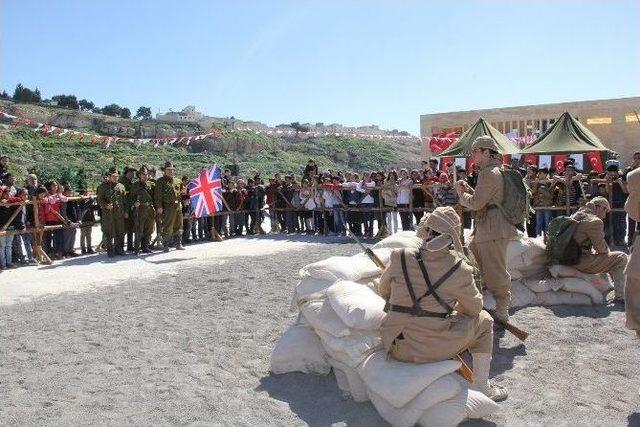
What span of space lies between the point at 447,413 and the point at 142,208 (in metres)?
9.49

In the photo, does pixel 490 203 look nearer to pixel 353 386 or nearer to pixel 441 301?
pixel 441 301

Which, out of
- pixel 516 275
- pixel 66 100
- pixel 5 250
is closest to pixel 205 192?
pixel 5 250

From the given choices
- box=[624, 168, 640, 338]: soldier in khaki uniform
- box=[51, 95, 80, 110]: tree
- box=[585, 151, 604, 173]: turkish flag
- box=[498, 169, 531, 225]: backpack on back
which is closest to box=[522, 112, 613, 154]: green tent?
Result: box=[585, 151, 604, 173]: turkish flag

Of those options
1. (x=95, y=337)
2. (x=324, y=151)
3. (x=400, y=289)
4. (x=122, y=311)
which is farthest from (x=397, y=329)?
(x=324, y=151)

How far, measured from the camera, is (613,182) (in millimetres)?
11055

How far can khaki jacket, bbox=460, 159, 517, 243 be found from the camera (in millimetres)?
5426

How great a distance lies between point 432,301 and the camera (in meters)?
3.93

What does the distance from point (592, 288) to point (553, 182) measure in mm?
5600

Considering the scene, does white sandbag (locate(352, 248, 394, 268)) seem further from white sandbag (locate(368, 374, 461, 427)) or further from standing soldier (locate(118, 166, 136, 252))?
standing soldier (locate(118, 166, 136, 252))

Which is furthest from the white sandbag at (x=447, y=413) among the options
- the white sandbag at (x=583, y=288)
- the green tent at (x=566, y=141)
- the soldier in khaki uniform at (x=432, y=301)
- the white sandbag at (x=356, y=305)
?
the green tent at (x=566, y=141)

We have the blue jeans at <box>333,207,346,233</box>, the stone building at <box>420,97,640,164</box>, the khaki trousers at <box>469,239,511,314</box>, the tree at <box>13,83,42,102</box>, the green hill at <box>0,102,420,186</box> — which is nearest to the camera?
the khaki trousers at <box>469,239,511,314</box>

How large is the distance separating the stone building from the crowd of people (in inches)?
546

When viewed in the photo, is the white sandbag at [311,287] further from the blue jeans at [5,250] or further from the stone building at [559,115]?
the stone building at [559,115]

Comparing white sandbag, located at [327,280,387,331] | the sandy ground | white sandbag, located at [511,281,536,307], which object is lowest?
the sandy ground
